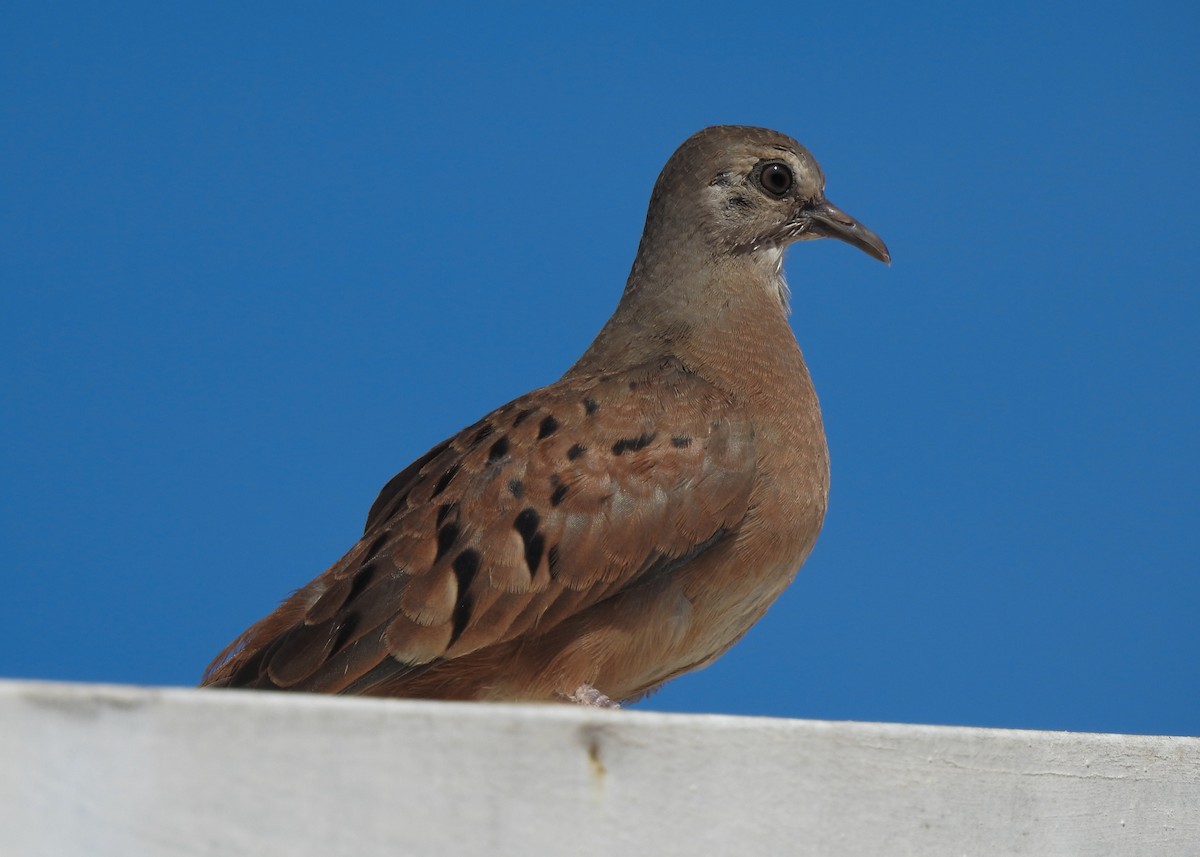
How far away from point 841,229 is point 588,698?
2681 mm

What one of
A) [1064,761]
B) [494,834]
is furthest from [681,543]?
[494,834]

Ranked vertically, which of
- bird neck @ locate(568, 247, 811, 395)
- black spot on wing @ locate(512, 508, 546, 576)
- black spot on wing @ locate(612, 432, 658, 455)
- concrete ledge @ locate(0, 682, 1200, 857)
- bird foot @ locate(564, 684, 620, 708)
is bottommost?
concrete ledge @ locate(0, 682, 1200, 857)

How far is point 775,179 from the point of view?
6.23m

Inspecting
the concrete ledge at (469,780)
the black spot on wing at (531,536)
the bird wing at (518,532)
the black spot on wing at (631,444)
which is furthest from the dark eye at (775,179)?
the concrete ledge at (469,780)

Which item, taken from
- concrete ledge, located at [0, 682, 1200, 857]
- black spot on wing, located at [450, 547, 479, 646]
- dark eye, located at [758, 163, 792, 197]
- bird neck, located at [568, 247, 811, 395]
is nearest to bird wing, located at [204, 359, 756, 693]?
black spot on wing, located at [450, 547, 479, 646]

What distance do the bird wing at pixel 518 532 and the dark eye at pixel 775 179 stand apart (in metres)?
1.30

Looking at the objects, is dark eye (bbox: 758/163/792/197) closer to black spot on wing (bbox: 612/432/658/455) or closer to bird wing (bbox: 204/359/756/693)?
bird wing (bbox: 204/359/756/693)

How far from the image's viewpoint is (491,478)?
16.3ft

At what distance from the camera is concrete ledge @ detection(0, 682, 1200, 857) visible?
221 cm

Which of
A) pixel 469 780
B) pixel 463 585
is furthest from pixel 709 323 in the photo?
pixel 469 780

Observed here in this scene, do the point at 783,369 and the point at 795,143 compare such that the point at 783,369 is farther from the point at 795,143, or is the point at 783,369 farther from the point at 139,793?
the point at 139,793

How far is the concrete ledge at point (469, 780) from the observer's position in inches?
86.8

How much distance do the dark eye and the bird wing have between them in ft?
4.25

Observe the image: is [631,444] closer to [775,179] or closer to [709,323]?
[709,323]
